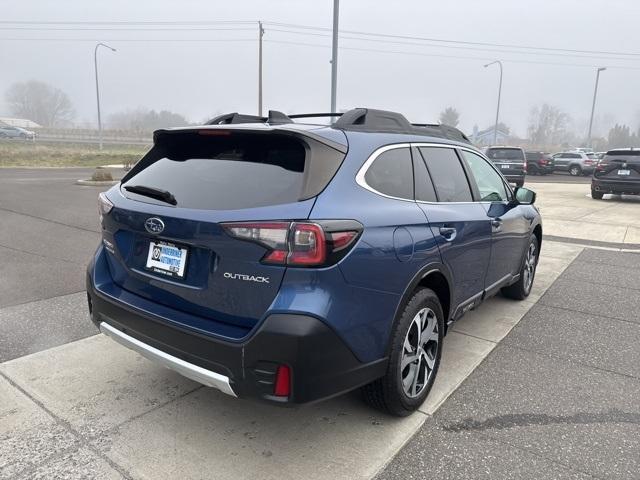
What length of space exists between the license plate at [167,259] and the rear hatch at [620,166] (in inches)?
630

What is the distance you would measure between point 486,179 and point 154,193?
9.31 ft

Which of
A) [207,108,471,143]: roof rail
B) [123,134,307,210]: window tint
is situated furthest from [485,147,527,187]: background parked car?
[123,134,307,210]: window tint

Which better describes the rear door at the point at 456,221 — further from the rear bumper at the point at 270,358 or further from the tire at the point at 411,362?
the rear bumper at the point at 270,358

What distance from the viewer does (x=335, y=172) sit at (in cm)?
256

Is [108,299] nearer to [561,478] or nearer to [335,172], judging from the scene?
[335,172]

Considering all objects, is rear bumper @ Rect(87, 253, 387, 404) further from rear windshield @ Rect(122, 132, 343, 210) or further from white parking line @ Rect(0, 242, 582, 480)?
rear windshield @ Rect(122, 132, 343, 210)

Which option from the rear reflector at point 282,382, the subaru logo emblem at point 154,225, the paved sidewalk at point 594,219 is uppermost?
the subaru logo emblem at point 154,225

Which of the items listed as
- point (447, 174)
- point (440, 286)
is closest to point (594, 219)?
point (447, 174)

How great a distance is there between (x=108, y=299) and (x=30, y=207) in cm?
959

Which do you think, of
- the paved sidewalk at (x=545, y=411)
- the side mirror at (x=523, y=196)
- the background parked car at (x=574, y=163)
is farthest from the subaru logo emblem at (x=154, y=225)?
the background parked car at (x=574, y=163)

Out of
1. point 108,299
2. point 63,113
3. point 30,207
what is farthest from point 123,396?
point 63,113

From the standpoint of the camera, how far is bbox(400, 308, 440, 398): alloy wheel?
299 cm

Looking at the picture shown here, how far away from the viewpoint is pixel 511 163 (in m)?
19.4

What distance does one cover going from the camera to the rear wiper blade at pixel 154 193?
271 centimetres
